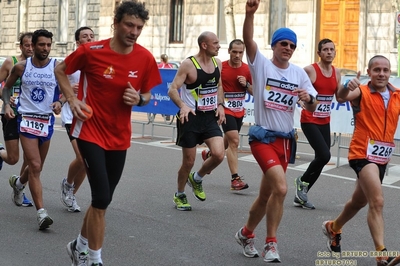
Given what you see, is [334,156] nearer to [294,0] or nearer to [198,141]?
[198,141]

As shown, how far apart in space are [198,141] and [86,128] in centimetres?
335

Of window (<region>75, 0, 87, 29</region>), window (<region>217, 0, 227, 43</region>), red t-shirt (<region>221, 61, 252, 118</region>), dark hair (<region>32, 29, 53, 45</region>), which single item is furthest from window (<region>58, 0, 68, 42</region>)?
dark hair (<region>32, 29, 53, 45</region>)

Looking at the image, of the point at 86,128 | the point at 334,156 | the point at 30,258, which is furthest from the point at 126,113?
the point at 334,156

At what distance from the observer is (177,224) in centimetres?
866

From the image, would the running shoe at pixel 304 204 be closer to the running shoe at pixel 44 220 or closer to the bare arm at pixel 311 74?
the bare arm at pixel 311 74

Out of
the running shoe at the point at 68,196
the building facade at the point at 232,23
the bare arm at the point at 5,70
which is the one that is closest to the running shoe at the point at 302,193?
the running shoe at the point at 68,196

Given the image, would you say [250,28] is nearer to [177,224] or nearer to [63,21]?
[177,224]

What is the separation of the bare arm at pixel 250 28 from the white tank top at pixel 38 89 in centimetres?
241

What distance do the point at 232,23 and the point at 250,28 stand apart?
25931 mm

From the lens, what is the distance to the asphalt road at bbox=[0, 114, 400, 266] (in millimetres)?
7180

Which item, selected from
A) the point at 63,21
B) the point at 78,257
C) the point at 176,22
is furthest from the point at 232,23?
the point at 78,257

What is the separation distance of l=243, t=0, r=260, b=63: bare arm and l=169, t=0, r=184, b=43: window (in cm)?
2952

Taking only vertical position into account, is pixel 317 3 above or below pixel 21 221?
above

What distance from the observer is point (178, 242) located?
775cm
